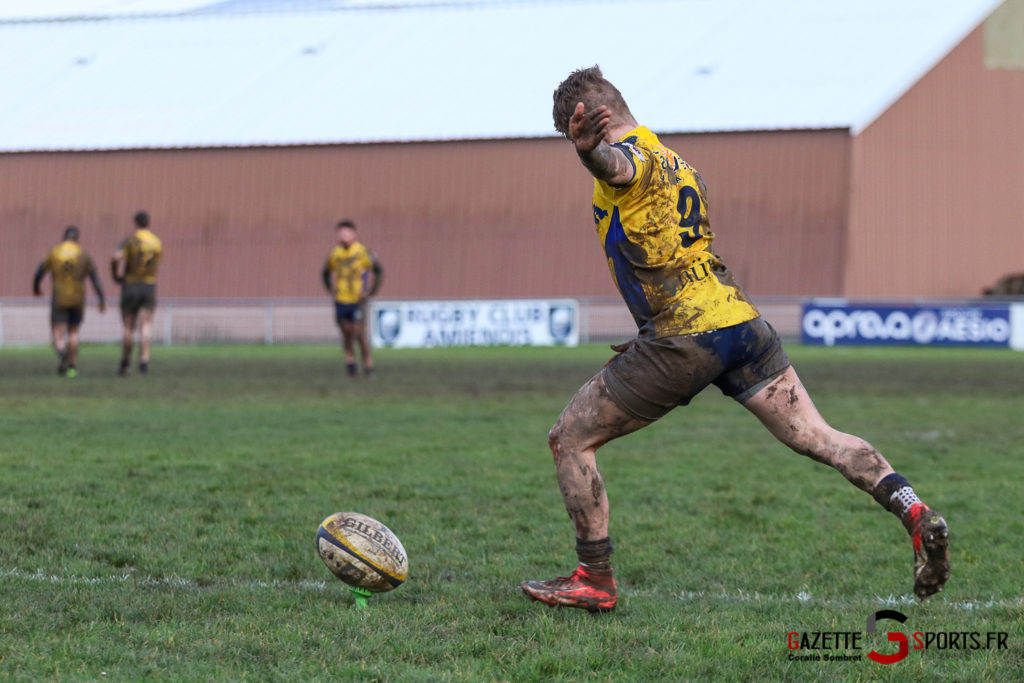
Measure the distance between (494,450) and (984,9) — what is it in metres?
29.5

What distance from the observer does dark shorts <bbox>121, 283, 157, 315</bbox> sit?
1802 centimetres

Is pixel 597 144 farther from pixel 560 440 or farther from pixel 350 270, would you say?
pixel 350 270

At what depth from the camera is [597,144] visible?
13.8 ft

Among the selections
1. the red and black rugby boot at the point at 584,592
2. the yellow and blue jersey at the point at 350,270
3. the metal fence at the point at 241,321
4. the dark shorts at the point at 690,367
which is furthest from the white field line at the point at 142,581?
the metal fence at the point at 241,321

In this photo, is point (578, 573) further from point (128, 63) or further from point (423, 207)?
point (128, 63)

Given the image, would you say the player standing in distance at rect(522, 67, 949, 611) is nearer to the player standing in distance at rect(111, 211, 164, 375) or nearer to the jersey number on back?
the jersey number on back

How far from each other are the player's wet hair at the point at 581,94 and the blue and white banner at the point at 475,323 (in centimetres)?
2471

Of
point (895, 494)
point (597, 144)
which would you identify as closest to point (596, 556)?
point (895, 494)

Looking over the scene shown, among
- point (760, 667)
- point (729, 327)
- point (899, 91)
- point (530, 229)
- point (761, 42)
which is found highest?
point (761, 42)

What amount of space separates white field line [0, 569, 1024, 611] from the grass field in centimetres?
2

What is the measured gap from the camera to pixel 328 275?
1823 cm

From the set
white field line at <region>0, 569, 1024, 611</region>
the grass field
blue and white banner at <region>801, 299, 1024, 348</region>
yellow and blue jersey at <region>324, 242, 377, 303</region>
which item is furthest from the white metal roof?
white field line at <region>0, 569, 1024, 611</region>

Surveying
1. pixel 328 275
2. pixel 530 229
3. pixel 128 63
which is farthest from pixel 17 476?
pixel 128 63

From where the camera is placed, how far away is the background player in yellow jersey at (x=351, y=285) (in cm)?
1802
